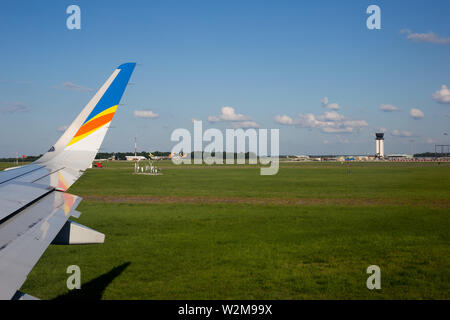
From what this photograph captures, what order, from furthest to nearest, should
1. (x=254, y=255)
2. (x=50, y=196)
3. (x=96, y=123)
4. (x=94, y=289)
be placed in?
(x=254, y=255) < (x=94, y=289) < (x=96, y=123) < (x=50, y=196)

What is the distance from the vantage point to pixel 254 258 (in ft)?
32.6

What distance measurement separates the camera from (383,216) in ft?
55.2

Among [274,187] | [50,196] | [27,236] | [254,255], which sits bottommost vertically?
[254,255]

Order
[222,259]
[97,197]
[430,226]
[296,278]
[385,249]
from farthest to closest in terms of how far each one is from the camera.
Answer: [97,197]
[430,226]
[385,249]
[222,259]
[296,278]

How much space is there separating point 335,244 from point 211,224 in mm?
5321

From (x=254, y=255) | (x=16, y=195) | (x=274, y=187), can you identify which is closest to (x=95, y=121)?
(x=16, y=195)

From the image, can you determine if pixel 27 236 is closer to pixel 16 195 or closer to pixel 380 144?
pixel 16 195

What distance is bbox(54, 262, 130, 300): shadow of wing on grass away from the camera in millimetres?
6980

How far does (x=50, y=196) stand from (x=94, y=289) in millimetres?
3891

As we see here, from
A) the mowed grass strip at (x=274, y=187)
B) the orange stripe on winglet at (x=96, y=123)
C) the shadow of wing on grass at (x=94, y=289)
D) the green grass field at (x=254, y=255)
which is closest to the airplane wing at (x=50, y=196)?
the orange stripe on winglet at (x=96, y=123)

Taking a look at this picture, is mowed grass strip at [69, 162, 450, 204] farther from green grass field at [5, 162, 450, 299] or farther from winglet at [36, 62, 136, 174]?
winglet at [36, 62, 136, 174]

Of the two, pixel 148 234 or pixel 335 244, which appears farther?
pixel 148 234
